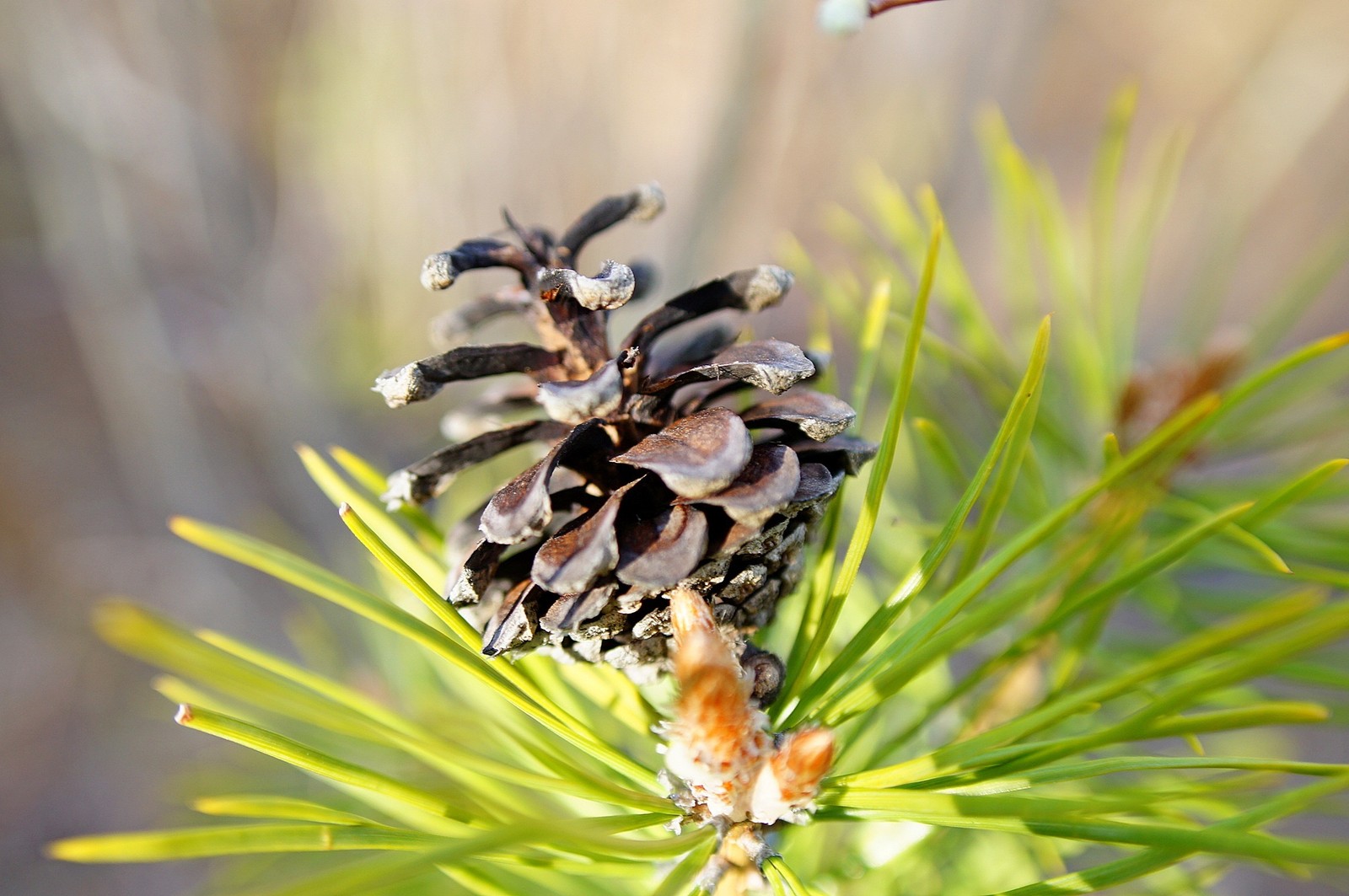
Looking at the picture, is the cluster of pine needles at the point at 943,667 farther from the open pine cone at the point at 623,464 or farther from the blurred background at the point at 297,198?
the blurred background at the point at 297,198

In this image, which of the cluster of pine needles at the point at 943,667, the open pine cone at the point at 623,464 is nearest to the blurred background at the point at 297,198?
the cluster of pine needles at the point at 943,667

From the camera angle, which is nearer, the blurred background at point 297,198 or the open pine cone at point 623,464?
the open pine cone at point 623,464

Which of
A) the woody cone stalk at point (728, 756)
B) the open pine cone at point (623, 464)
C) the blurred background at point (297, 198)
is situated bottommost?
the woody cone stalk at point (728, 756)

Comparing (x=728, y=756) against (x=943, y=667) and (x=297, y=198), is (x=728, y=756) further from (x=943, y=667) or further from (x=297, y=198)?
(x=297, y=198)

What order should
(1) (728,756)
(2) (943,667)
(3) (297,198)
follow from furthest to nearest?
(3) (297,198), (2) (943,667), (1) (728,756)

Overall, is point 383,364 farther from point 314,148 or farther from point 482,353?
point 482,353

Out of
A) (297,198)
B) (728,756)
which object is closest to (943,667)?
(728,756)

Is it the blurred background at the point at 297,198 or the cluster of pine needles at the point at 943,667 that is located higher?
the blurred background at the point at 297,198
